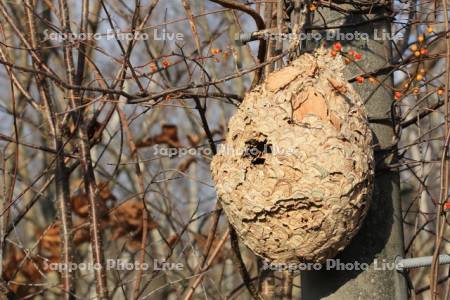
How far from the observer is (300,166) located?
7.32ft

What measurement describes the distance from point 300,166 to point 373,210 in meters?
0.37

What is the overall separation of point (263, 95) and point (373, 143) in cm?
45

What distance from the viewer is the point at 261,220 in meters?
2.28

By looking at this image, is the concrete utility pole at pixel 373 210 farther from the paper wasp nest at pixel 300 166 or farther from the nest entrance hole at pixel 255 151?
the nest entrance hole at pixel 255 151

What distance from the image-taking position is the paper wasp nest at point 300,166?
2227mm

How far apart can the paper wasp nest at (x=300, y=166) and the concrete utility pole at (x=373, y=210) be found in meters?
0.11

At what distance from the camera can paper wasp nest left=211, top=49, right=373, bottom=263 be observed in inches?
87.7

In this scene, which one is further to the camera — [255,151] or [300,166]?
[255,151]

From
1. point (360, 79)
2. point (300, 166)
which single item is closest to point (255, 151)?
point (300, 166)

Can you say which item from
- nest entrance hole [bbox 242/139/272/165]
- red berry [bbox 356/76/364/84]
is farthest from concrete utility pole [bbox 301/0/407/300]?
nest entrance hole [bbox 242/139/272/165]

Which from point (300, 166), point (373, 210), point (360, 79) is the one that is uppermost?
point (360, 79)

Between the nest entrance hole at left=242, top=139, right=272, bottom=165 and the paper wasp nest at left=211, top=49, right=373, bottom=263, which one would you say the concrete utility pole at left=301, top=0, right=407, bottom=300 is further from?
the nest entrance hole at left=242, top=139, right=272, bottom=165

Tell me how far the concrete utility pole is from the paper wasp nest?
0.11 m

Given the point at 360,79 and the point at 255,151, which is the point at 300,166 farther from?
the point at 360,79
